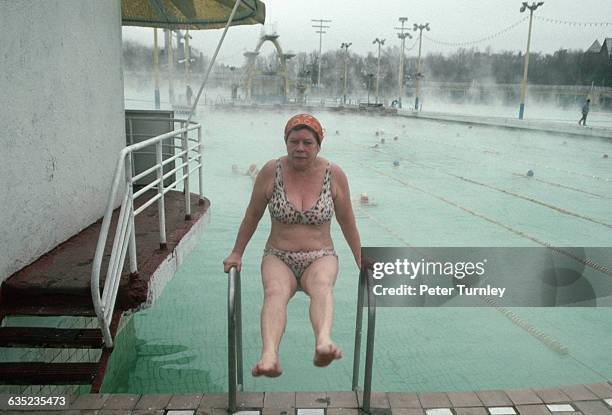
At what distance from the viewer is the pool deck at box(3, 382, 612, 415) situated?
307 cm

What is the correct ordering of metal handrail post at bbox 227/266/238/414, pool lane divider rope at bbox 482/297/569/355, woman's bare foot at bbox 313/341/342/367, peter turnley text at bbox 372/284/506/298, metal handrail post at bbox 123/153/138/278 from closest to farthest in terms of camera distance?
woman's bare foot at bbox 313/341/342/367, metal handrail post at bbox 227/266/238/414, metal handrail post at bbox 123/153/138/278, pool lane divider rope at bbox 482/297/569/355, peter turnley text at bbox 372/284/506/298

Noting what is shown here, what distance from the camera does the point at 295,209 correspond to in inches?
116

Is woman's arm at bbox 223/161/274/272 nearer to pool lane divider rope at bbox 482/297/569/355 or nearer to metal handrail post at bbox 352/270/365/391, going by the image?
metal handrail post at bbox 352/270/365/391

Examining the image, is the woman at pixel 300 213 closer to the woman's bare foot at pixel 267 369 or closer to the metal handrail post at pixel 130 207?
the woman's bare foot at pixel 267 369

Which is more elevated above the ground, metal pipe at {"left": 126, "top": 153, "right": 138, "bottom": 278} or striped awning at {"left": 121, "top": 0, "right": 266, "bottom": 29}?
striped awning at {"left": 121, "top": 0, "right": 266, "bottom": 29}

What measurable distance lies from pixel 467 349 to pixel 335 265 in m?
3.41

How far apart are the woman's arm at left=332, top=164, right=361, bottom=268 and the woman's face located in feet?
0.83

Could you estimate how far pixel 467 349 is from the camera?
5609 millimetres

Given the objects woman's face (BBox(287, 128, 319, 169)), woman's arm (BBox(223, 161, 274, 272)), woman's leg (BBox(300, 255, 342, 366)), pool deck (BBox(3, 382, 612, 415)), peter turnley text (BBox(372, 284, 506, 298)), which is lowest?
peter turnley text (BBox(372, 284, 506, 298))

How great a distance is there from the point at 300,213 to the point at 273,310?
2.04ft

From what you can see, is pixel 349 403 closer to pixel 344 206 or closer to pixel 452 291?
pixel 344 206

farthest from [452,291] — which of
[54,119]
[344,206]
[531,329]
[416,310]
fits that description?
[54,119]

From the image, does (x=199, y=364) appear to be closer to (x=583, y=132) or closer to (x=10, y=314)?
(x=10, y=314)

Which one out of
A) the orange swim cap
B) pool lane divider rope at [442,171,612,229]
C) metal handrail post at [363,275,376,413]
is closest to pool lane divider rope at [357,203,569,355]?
metal handrail post at [363,275,376,413]
